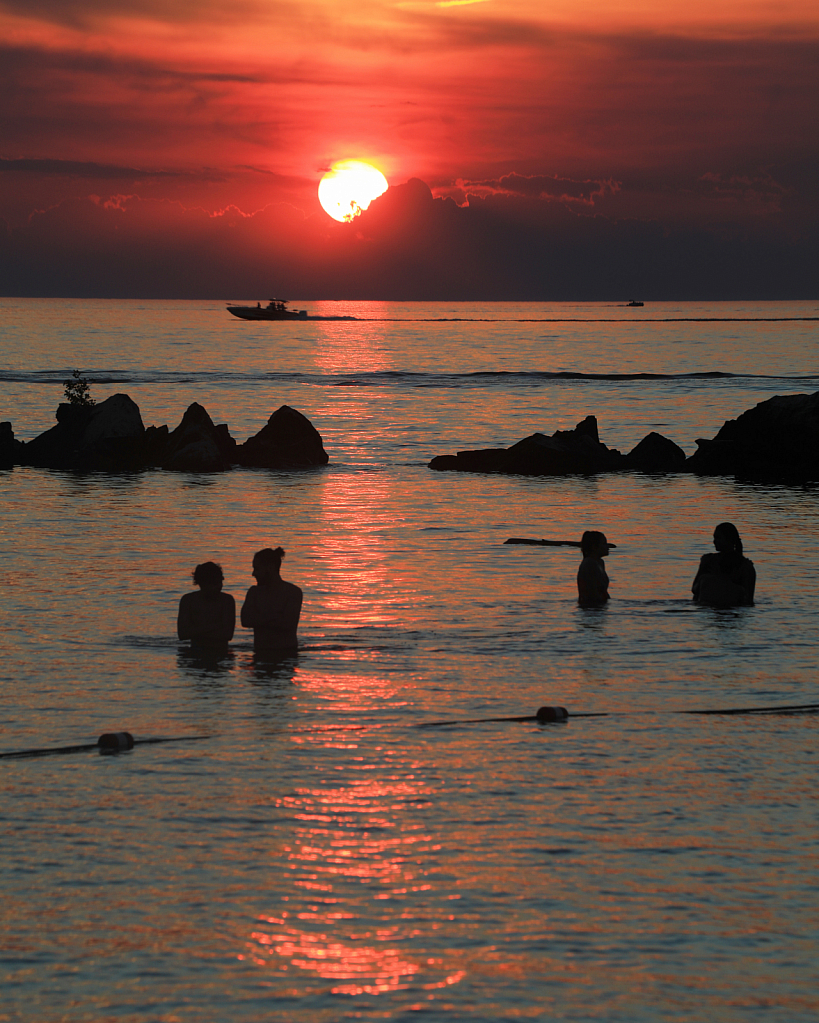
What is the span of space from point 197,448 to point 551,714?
32.0 m

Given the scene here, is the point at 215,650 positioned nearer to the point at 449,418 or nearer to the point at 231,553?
the point at 231,553

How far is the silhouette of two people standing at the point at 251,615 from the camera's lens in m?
16.6

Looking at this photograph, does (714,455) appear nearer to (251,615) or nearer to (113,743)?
(251,615)

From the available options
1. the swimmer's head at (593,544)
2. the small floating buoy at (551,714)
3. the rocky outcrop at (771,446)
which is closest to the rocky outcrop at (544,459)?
the rocky outcrop at (771,446)

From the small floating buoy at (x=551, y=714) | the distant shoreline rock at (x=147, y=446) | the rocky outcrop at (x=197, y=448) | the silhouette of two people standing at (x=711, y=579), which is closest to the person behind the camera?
the small floating buoy at (x=551, y=714)

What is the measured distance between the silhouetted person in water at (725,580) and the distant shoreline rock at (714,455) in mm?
23477

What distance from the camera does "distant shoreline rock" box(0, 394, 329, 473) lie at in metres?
44.4

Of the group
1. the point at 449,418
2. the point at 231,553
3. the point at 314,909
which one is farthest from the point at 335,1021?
the point at 449,418

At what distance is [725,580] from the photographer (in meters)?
20.1

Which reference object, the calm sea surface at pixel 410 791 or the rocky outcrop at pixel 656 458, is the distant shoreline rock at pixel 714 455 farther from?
the calm sea surface at pixel 410 791

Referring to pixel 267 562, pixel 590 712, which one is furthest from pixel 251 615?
pixel 590 712

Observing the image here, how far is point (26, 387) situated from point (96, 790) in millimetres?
87185

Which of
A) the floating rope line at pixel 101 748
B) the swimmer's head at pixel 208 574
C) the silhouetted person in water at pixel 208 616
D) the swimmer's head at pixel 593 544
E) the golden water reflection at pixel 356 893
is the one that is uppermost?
the swimmer's head at pixel 593 544

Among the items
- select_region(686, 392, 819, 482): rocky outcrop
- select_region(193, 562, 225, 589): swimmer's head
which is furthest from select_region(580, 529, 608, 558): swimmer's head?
select_region(686, 392, 819, 482): rocky outcrop
